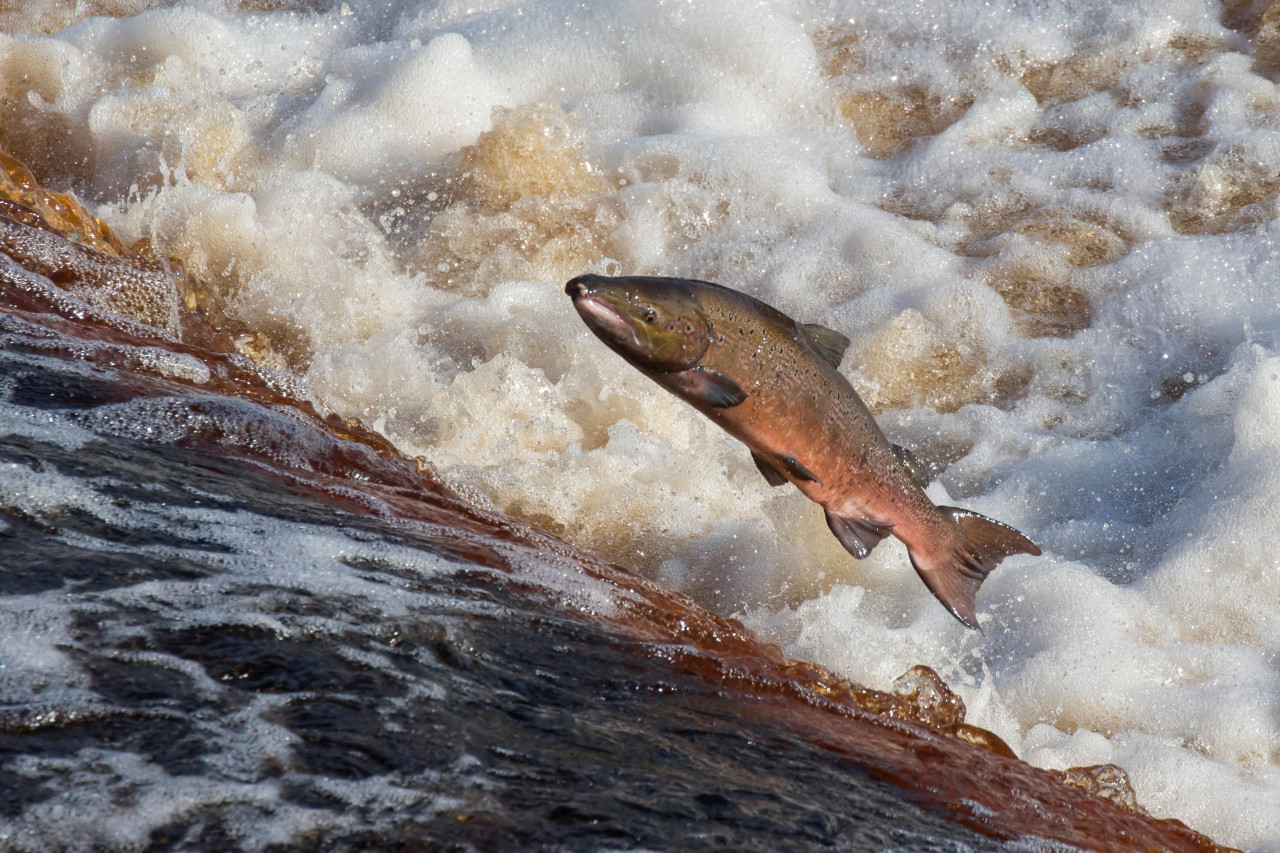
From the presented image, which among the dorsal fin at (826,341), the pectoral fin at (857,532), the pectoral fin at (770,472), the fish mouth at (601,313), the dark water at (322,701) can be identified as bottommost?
the dark water at (322,701)

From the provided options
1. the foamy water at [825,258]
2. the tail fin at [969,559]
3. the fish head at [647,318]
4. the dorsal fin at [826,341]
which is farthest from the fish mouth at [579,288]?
the foamy water at [825,258]

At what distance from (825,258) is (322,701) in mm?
3882

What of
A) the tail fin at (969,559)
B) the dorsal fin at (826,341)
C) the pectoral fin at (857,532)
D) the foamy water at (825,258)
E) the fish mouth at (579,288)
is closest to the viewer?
the fish mouth at (579,288)

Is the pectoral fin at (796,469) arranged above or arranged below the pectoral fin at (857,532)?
above

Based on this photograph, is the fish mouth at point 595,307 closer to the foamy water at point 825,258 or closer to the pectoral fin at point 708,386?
the pectoral fin at point 708,386

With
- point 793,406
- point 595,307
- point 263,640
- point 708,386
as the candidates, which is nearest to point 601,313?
point 595,307

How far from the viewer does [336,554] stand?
7.61 ft

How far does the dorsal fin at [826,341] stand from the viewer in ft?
8.41

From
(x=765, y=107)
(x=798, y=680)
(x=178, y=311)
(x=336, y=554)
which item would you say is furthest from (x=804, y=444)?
(x=765, y=107)

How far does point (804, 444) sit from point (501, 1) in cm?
516

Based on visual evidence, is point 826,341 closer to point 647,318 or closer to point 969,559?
point 647,318

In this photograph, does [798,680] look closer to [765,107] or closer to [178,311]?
[178,311]

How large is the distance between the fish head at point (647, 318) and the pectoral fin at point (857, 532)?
0.76 m

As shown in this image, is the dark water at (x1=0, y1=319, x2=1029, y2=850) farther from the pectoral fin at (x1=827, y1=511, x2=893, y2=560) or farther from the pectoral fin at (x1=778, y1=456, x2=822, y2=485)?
the pectoral fin at (x1=827, y1=511, x2=893, y2=560)
